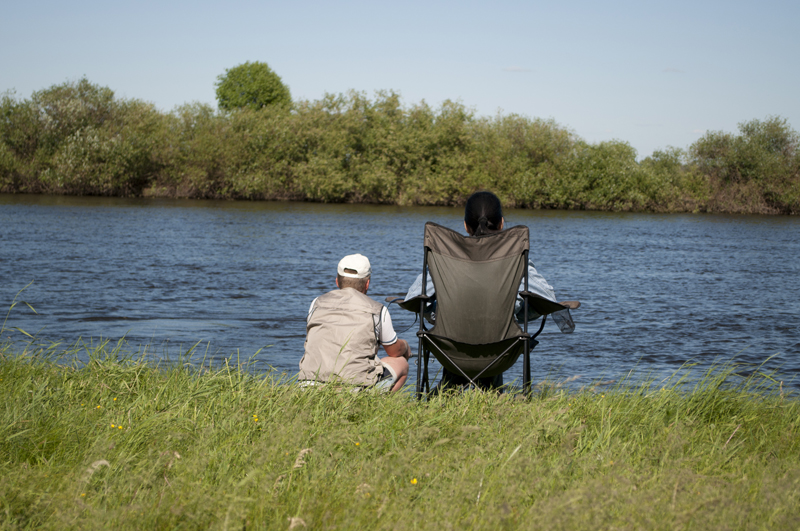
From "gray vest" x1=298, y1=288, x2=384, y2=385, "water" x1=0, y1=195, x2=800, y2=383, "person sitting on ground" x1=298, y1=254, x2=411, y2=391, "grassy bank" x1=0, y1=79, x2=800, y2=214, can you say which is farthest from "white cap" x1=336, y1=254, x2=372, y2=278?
"grassy bank" x1=0, y1=79, x2=800, y2=214

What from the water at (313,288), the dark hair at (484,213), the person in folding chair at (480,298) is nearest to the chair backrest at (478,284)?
the person in folding chair at (480,298)

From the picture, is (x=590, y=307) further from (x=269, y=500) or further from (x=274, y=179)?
(x=274, y=179)

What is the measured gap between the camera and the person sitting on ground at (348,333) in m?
4.34

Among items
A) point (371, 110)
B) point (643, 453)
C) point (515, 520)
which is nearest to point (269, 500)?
point (515, 520)

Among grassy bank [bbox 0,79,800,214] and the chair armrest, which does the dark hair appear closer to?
the chair armrest

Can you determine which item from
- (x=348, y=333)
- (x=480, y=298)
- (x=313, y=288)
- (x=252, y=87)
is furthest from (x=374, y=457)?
(x=252, y=87)

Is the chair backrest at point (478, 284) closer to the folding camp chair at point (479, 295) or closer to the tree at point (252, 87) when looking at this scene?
the folding camp chair at point (479, 295)

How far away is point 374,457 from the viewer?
10.6 ft

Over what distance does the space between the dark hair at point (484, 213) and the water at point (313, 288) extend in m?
2.15

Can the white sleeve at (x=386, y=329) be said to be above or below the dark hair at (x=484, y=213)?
below

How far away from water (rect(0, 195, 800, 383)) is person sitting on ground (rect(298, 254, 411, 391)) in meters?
1.38

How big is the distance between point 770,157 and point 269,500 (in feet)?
210

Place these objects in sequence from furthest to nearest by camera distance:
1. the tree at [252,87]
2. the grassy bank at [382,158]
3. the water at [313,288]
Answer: the tree at [252,87], the grassy bank at [382,158], the water at [313,288]

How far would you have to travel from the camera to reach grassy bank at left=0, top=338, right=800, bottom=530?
98.2 inches
